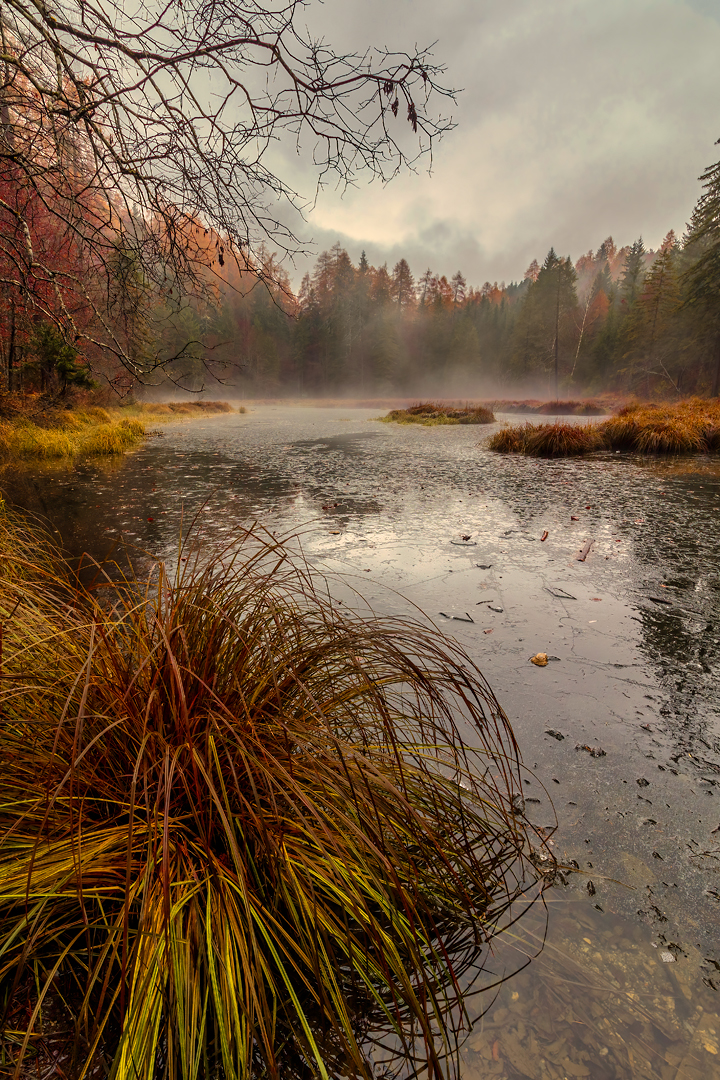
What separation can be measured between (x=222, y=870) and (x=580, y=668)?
2.44m

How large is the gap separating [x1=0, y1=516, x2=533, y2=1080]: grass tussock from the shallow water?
225 millimetres

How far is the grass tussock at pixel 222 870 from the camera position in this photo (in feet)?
3.13

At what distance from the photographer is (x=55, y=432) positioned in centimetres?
1248

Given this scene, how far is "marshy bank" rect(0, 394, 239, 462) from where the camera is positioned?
11578mm

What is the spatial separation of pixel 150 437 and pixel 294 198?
17107 mm

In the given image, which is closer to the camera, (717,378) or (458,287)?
(717,378)

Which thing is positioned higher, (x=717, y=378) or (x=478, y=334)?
(x=478, y=334)

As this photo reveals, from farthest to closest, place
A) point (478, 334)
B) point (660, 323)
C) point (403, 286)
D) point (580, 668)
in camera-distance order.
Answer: point (403, 286), point (478, 334), point (660, 323), point (580, 668)

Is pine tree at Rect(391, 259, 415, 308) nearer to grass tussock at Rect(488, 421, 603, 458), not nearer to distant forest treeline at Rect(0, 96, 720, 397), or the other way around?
distant forest treeline at Rect(0, 96, 720, 397)

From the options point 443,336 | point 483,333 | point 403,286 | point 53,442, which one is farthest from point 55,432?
point 403,286

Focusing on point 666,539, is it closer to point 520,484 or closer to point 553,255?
point 520,484

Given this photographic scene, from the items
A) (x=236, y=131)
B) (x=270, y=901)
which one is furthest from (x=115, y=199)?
(x=270, y=901)

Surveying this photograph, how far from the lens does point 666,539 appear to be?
5.44 m

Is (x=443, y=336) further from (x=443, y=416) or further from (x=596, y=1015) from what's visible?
(x=596, y=1015)
